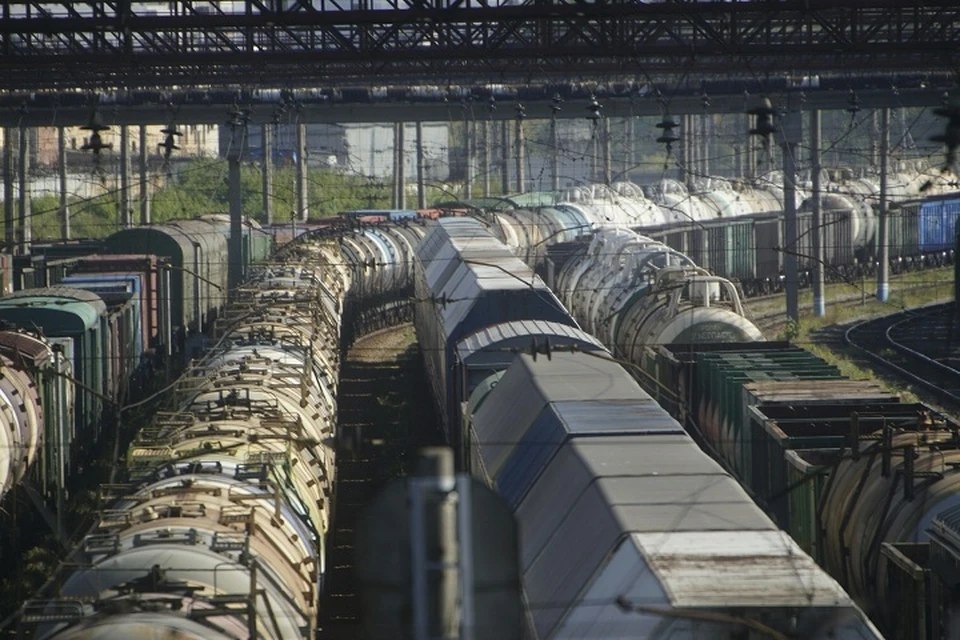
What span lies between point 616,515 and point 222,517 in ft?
9.89

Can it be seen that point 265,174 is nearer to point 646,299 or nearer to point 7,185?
point 7,185

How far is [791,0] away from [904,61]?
11456mm

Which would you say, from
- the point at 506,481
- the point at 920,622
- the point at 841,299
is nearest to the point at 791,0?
the point at 506,481

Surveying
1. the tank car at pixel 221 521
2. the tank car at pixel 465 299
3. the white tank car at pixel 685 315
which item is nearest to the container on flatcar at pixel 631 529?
the tank car at pixel 221 521

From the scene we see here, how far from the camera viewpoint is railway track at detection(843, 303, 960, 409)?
1239 inches

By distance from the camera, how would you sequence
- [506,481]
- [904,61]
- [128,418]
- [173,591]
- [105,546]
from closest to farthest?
[173,591]
[105,546]
[506,481]
[128,418]
[904,61]

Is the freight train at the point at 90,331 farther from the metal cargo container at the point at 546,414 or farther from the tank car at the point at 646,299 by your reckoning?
the tank car at the point at 646,299

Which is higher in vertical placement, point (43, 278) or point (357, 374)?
point (43, 278)

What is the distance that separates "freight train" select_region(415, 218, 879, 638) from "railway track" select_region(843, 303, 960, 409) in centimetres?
1314

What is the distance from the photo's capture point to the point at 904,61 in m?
32.4

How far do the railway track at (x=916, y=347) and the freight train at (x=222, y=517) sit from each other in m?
14.9

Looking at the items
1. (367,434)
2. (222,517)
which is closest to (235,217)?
(367,434)

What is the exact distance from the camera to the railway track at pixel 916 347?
31469mm

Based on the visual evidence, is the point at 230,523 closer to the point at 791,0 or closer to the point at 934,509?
the point at 934,509
